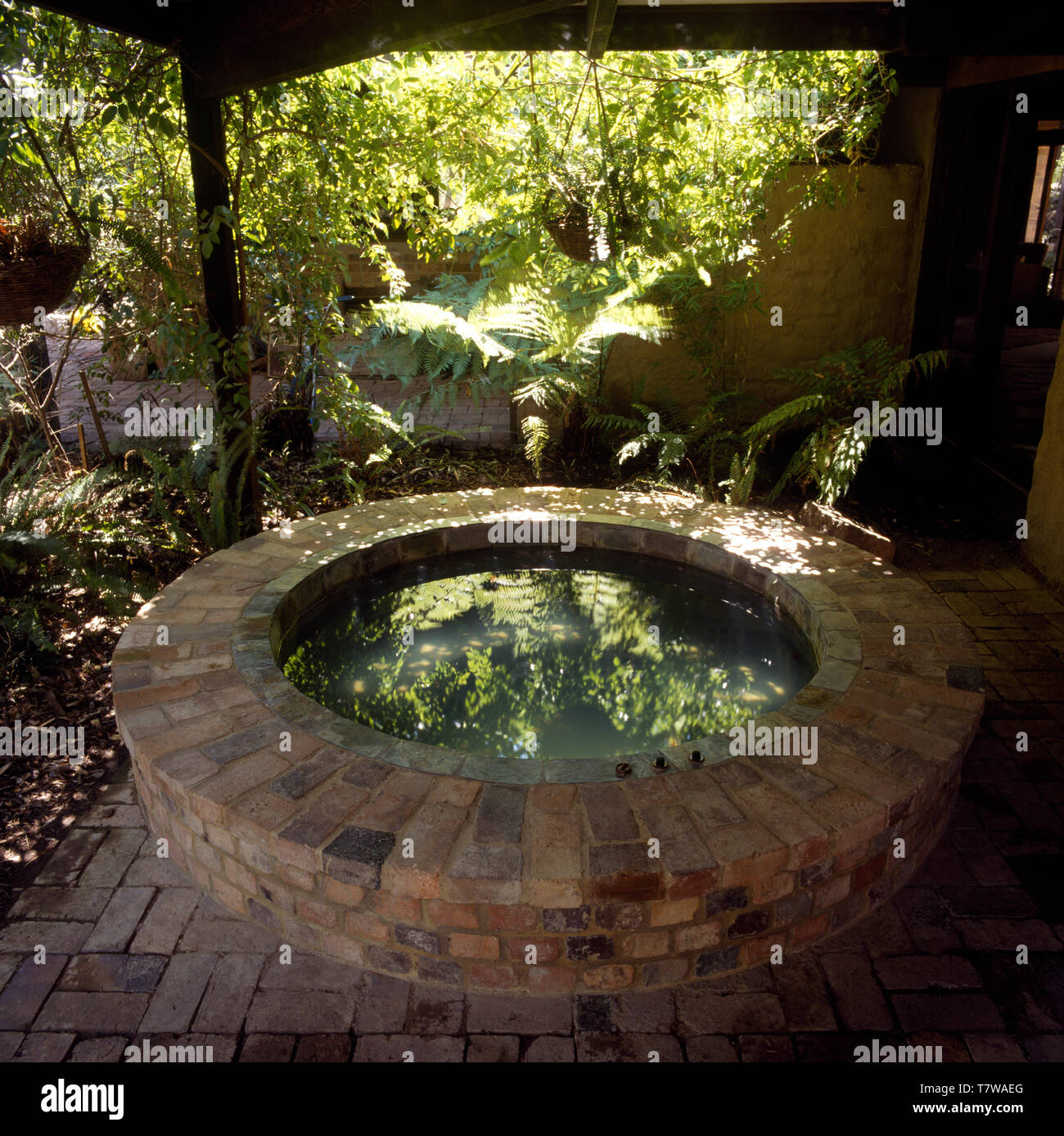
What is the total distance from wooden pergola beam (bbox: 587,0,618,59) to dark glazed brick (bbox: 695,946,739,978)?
3.65 m

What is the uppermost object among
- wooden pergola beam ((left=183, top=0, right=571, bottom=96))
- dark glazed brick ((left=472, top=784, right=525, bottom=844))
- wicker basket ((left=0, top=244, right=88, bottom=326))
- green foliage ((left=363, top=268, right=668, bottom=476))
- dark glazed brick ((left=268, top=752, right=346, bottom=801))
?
wooden pergola beam ((left=183, top=0, right=571, bottom=96))

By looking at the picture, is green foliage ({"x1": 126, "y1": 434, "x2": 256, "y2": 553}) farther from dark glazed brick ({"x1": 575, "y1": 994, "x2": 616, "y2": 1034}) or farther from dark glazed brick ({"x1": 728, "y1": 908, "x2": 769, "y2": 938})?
dark glazed brick ({"x1": 728, "y1": 908, "x2": 769, "y2": 938})

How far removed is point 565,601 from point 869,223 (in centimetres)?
446

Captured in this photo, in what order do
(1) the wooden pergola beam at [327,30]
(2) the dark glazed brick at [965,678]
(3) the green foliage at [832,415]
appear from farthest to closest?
(3) the green foliage at [832,415], (1) the wooden pergola beam at [327,30], (2) the dark glazed brick at [965,678]

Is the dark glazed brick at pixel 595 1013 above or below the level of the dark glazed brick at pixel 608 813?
below

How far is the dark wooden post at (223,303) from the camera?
4191 millimetres

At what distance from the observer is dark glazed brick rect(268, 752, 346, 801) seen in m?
2.68

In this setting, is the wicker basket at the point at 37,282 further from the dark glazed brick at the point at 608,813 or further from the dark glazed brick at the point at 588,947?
the dark glazed brick at the point at 588,947

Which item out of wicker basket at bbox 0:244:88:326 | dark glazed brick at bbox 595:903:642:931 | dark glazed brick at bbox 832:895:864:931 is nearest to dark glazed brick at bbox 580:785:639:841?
dark glazed brick at bbox 595:903:642:931

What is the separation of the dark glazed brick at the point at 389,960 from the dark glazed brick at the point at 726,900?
0.88 metres

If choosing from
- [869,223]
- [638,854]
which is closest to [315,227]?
[869,223]

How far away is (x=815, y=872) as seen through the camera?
8.29ft

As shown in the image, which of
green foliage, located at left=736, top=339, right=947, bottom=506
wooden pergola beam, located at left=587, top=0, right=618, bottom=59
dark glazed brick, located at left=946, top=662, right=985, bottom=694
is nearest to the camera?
dark glazed brick, located at left=946, top=662, right=985, bottom=694

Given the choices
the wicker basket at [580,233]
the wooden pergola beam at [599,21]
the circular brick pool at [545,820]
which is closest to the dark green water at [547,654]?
the circular brick pool at [545,820]
